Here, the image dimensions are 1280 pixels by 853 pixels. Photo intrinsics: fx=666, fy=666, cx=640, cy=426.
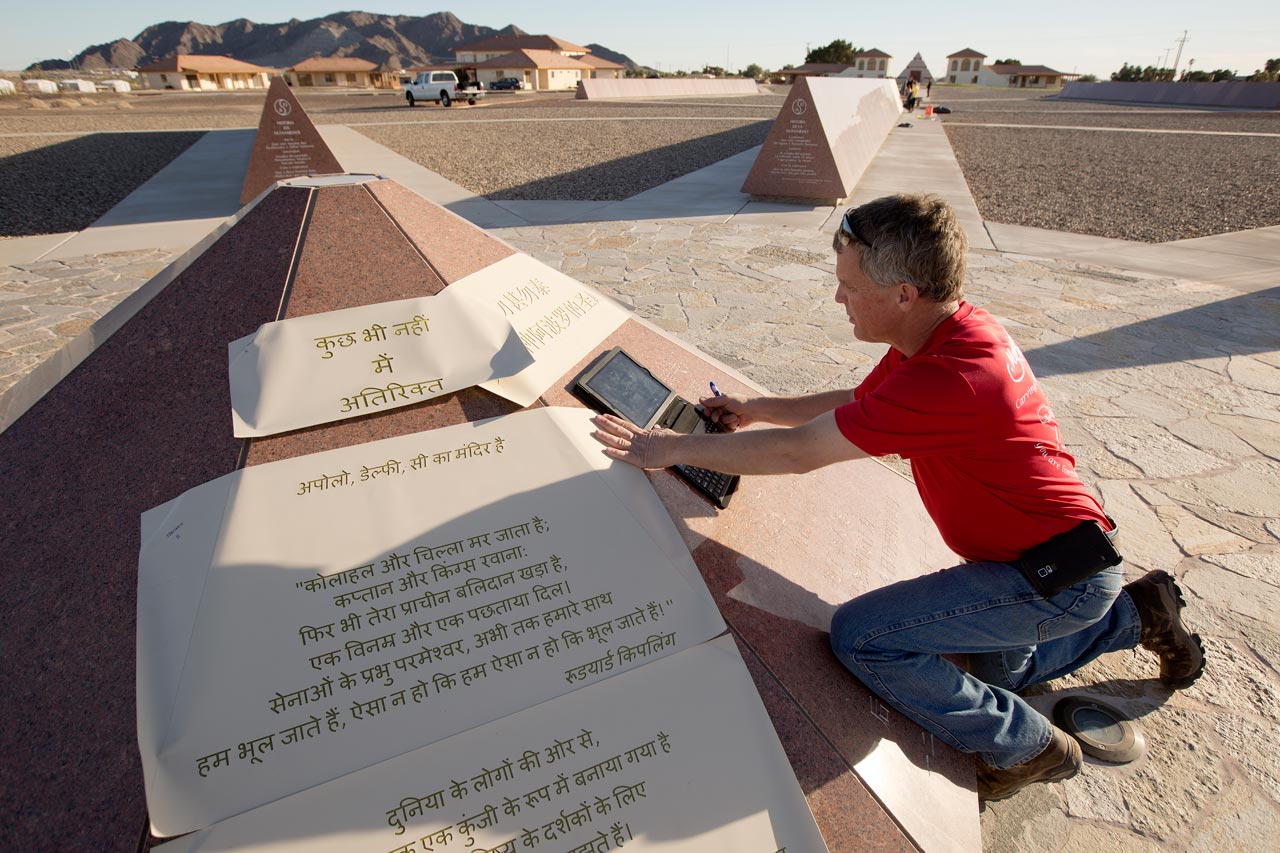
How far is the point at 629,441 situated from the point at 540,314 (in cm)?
59

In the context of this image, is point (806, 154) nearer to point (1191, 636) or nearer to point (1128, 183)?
point (1128, 183)

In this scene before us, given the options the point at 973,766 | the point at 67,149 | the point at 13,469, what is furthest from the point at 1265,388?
the point at 67,149

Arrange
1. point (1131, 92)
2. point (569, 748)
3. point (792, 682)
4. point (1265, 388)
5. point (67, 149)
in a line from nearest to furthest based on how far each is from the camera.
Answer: point (569, 748) → point (792, 682) → point (1265, 388) → point (67, 149) → point (1131, 92)

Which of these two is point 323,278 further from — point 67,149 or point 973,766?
point 67,149

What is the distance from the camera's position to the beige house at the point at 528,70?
165 feet

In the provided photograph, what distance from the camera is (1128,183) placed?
10648 mm

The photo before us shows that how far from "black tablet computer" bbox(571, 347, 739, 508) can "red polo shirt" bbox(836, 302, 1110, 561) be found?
50 cm

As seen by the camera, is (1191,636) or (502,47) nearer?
(1191,636)

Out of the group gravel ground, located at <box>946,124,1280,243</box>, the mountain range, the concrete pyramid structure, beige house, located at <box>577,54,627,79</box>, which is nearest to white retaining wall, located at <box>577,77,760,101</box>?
gravel ground, located at <box>946,124,1280,243</box>

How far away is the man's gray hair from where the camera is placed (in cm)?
154

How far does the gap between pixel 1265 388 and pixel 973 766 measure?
4044 mm

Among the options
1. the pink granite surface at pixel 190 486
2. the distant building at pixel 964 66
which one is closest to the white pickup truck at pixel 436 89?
the pink granite surface at pixel 190 486

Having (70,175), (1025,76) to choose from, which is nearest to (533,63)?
(70,175)

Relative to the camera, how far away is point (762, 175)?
937 cm
